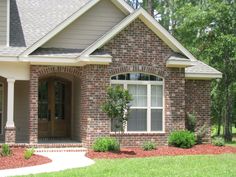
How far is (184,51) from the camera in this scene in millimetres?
19109

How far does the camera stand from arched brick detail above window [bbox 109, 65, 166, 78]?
18469 mm

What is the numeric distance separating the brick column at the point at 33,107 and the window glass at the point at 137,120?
3.70 m

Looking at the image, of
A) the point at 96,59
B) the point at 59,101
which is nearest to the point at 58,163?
the point at 96,59

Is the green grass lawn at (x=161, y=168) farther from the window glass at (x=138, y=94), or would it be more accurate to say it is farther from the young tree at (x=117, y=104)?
the window glass at (x=138, y=94)

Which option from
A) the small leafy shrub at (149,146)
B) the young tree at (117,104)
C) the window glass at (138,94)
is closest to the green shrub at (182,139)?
the small leafy shrub at (149,146)

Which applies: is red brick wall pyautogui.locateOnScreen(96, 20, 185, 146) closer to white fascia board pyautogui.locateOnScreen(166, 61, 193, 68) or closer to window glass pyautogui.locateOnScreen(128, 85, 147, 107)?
white fascia board pyautogui.locateOnScreen(166, 61, 193, 68)

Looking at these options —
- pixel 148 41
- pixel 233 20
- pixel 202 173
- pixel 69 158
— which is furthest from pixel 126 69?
pixel 233 20

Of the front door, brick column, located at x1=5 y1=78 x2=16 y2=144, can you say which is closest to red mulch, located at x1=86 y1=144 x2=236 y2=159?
brick column, located at x1=5 y1=78 x2=16 y2=144

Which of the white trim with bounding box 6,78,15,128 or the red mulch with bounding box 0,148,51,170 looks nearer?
the red mulch with bounding box 0,148,51,170

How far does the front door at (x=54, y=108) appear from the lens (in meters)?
21.5

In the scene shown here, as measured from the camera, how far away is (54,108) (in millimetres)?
21656

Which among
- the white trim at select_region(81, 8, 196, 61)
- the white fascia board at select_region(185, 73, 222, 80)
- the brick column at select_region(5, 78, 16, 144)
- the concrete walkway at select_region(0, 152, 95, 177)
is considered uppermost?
the white trim at select_region(81, 8, 196, 61)

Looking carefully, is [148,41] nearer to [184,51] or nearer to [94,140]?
[184,51]

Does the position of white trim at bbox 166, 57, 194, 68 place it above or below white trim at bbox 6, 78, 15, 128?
above
